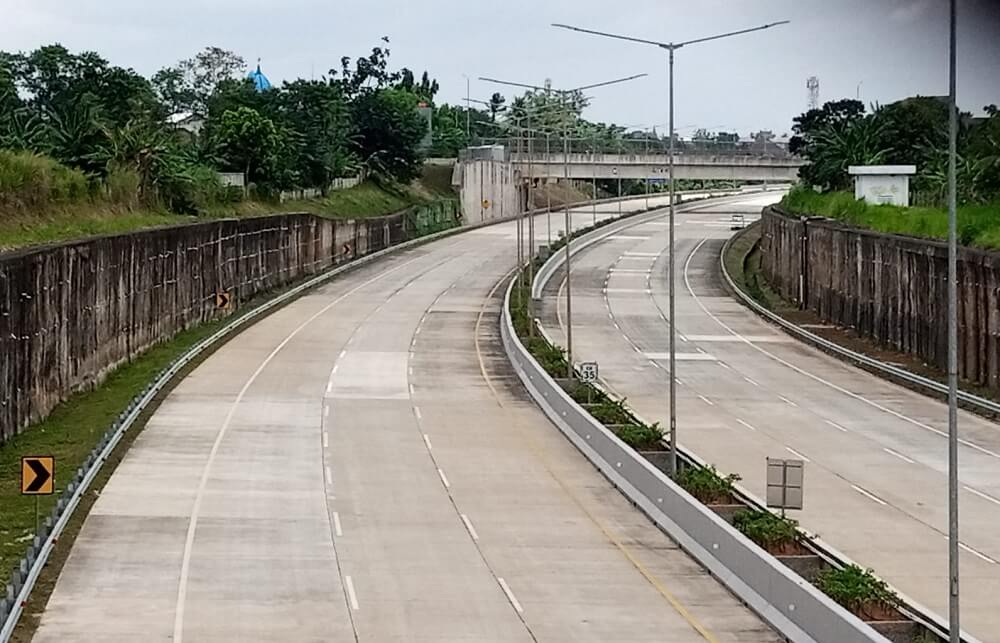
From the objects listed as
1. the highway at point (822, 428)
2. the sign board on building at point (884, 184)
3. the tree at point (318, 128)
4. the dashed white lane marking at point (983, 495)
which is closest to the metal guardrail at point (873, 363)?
the highway at point (822, 428)

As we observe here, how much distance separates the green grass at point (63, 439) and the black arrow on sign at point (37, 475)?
1.47 meters

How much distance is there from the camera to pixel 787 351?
7312 centimetres

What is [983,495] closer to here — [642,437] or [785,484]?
[642,437]

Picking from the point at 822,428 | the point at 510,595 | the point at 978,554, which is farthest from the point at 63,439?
the point at 978,554

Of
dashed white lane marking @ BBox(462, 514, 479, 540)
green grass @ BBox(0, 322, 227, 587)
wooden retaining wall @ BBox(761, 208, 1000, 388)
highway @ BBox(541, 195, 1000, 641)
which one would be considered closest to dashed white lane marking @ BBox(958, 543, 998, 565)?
highway @ BBox(541, 195, 1000, 641)

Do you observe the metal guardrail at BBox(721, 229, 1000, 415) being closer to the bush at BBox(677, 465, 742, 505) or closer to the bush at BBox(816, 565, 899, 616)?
the bush at BBox(677, 465, 742, 505)

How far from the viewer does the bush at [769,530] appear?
29.6m

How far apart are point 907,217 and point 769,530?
164 feet

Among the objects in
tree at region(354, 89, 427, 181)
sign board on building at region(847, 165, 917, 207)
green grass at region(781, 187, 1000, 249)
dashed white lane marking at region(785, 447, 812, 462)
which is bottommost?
dashed white lane marking at region(785, 447, 812, 462)

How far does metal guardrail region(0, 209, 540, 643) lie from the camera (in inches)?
1019

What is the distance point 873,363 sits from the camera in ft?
212

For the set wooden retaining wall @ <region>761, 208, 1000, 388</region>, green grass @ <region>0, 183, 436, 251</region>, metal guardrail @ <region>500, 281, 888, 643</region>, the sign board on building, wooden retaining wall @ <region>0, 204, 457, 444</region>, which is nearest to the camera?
metal guardrail @ <region>500, 281, 888, 643</region>

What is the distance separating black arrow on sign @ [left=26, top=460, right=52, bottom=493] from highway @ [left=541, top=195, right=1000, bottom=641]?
15976 mm

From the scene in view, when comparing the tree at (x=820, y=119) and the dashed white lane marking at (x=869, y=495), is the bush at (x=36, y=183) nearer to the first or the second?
the dashed white lane marking at (x=869, y=495)
